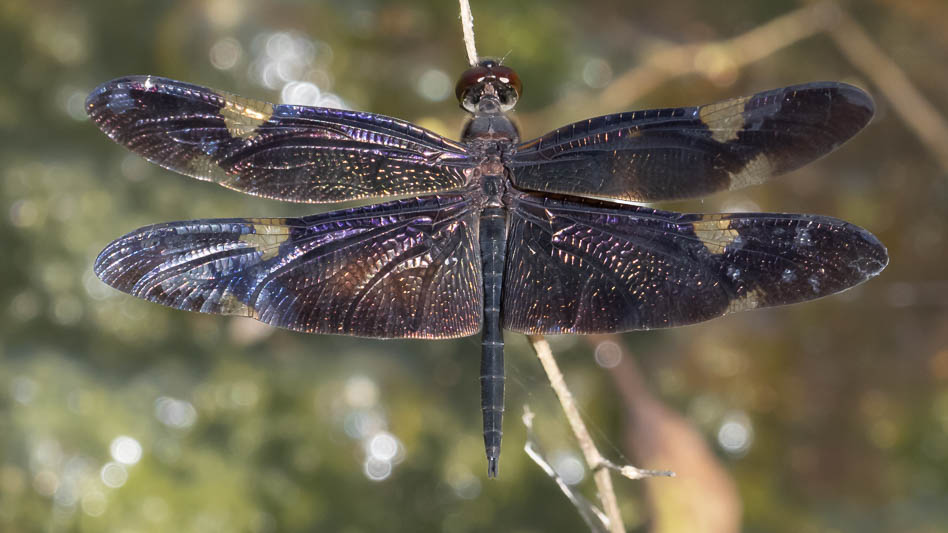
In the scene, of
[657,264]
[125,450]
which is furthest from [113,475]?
[657,264]

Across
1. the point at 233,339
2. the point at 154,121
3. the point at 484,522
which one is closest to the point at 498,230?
the point at 154,121

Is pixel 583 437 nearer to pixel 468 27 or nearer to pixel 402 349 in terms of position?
pixel 468 27

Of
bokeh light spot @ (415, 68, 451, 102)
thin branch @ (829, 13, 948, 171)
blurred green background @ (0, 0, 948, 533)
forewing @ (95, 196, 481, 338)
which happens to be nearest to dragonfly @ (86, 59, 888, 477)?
forewing @ (95, 196, 481, 338)

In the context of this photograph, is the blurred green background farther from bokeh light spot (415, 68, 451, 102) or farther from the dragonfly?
the dragonfly

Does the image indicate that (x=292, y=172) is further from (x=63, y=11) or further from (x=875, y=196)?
(x=875, y=196)

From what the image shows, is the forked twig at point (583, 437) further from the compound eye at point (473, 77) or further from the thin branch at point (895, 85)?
the thin branch at point (895, 85)

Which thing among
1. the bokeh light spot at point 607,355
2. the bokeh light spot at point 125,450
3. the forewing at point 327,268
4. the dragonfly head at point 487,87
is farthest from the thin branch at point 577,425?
the bokeh light spot at point 125,450
